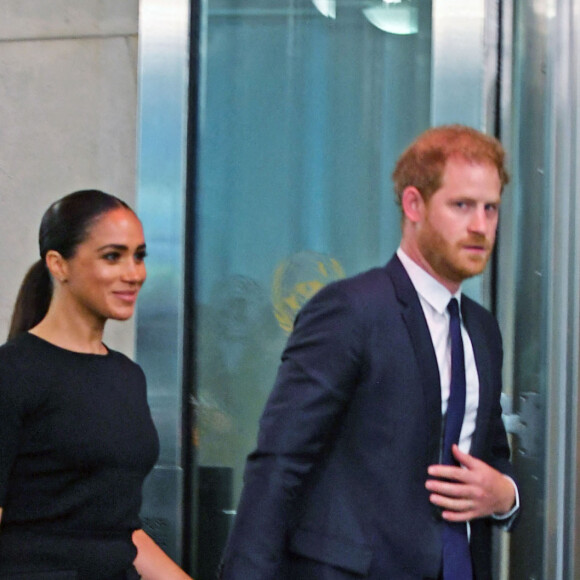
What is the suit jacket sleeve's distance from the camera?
209 cm

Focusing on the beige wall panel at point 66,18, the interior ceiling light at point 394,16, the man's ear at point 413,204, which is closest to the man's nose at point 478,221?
the man's ear at point 413,204

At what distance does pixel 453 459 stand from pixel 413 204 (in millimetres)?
572

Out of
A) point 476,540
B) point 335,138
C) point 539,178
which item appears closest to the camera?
point 476,540

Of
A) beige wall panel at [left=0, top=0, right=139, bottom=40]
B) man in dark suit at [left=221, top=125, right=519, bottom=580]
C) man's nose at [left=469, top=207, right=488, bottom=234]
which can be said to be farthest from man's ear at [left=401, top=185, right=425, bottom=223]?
beige wall panel at [left=0, top=0, right=139, bottom=40]

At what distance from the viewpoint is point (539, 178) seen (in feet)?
10.7

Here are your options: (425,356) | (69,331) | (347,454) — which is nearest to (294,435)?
(347,454)

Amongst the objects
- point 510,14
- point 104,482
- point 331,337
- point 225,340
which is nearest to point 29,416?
point 104,482

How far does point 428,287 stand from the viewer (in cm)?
226

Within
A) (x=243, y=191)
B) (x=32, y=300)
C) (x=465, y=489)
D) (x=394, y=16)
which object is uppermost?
(x=394, y=16)

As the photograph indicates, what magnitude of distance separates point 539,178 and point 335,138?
28.9 inches

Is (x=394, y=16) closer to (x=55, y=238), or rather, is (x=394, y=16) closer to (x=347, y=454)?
(x=55, y=238)

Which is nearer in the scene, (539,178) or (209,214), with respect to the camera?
(539,178)

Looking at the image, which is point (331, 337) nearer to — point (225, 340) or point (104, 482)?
point (104, 482)

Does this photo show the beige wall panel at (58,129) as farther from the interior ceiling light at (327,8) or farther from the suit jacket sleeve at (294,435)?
the suit jacket sleeve at (294,435)
